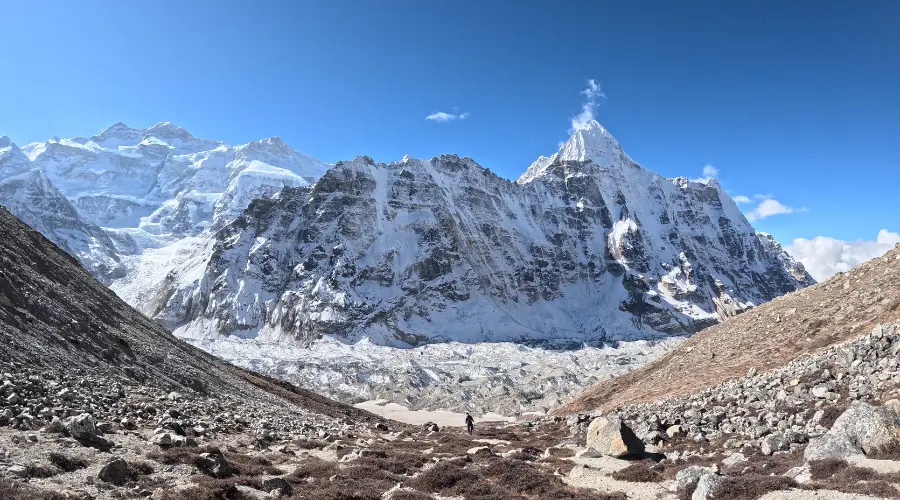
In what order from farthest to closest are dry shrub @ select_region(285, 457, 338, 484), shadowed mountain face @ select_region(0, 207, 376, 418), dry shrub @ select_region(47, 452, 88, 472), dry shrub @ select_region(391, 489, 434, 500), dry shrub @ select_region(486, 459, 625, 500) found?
shadowed mountain face @ select_region(0, 207, 376, 418)
dry shrub @ select_region(285, 457, 338, 484)
dry shrub @ select_region(486, 459, 625, 500)
dry shrub @ select_region(391, 489, 434, 500)
dry shrub @ select_region(47, 452, 88, 472)

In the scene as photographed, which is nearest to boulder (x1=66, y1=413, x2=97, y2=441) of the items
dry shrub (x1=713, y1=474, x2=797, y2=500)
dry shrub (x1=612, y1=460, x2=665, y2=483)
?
dry shrub (x1=612, y1=460, x2=665, y2=483)

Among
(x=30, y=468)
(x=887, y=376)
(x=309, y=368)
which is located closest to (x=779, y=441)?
(x=887, y=376)

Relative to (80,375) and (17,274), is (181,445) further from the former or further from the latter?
(17,274)

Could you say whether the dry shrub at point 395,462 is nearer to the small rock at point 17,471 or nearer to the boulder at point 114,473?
the boulder at point 114,473

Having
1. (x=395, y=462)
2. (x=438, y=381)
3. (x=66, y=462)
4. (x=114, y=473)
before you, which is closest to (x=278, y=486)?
(x=114, y=473)

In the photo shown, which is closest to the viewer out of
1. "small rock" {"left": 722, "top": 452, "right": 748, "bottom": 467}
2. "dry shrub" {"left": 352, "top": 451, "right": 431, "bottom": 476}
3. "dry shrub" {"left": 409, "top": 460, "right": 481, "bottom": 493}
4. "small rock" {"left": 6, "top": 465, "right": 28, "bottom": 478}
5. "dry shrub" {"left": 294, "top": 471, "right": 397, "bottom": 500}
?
"small rock" {"left": 6, "top": 465, "right": 28, "bottom": 478}

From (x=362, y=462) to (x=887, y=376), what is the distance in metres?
22.6

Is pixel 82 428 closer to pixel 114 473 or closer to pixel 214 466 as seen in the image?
pixel 114 473

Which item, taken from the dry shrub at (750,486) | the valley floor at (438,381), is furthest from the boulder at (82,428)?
the valley floor at (438,381)

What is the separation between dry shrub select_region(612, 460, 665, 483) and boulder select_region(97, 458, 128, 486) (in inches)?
682

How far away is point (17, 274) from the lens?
1431 inches

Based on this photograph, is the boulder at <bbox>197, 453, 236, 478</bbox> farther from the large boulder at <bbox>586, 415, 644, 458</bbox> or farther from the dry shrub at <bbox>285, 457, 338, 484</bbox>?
the large boulder at <bbox>586, 415, 644, 458</bbox>

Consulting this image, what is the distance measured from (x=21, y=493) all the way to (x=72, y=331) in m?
25.2

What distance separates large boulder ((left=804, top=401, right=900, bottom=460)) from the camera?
17.0 metres
